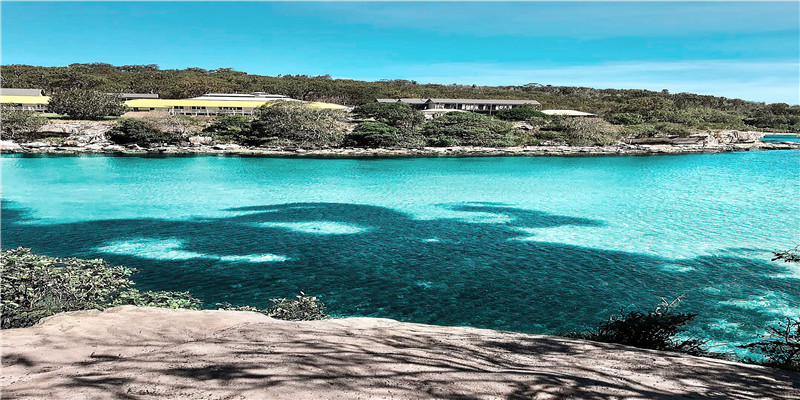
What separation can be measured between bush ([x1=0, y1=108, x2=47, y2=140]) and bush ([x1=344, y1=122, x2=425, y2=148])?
3478cm

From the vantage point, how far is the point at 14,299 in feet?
26.2

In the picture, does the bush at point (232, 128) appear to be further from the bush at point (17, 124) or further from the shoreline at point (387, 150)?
the bush at point (17, 124)

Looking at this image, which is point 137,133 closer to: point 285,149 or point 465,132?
point 285,149

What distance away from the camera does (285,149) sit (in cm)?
5081

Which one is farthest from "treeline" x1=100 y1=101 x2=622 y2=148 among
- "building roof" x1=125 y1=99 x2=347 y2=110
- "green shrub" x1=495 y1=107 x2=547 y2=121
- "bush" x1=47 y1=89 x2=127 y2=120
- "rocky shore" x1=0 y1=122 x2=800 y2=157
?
"green shrub" x1=495 y1=107 x2=547 y2=121

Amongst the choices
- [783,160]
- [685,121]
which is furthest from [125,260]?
[685,121]

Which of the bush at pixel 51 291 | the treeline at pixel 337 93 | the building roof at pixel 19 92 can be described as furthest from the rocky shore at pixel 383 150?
the bush at pixel 51 291

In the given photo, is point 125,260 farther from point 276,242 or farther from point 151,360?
point 151,360

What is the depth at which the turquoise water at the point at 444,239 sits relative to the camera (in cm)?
1154

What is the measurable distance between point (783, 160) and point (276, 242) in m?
55.0

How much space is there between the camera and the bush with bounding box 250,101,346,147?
5322cm

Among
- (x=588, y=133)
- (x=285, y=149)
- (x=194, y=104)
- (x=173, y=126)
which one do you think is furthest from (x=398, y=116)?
(x=194, y=104)

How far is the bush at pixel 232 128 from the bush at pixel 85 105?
646 inches

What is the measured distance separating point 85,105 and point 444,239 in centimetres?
6175
